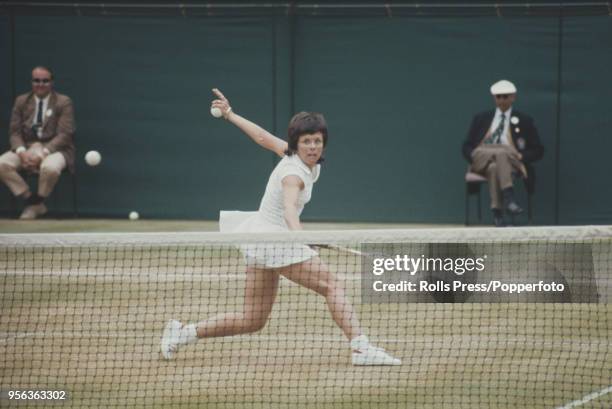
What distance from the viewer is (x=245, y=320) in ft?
22.0

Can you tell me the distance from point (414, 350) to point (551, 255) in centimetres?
375

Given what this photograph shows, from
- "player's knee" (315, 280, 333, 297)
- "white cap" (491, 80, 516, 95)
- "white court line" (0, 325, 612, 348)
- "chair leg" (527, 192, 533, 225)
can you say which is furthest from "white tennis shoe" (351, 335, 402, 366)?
"chair leg" (527, 192, 533, 225)

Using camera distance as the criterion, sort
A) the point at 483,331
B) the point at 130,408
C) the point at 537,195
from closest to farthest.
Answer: the point at 130,408 → the point at 483,331 → the point at 537,195

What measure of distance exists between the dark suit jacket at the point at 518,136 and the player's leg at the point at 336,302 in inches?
282

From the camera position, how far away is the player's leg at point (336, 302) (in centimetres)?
656

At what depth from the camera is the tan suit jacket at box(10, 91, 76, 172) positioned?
1441cm

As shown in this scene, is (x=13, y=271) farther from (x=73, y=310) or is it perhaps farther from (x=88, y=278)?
(x=73, y=310)

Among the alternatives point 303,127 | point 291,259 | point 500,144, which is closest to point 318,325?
point 291,259

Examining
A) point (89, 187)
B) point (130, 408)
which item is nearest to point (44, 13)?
point (89, 187)

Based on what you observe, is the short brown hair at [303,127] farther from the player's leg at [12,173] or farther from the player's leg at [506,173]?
the player's leg at [12,173]

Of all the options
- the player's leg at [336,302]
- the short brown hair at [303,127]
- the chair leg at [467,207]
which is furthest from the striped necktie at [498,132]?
the player's leg at [336,302]

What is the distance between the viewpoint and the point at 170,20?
1484 centimetres

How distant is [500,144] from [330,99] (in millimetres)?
2445

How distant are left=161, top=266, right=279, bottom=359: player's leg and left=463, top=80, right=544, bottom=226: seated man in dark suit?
272 inches
